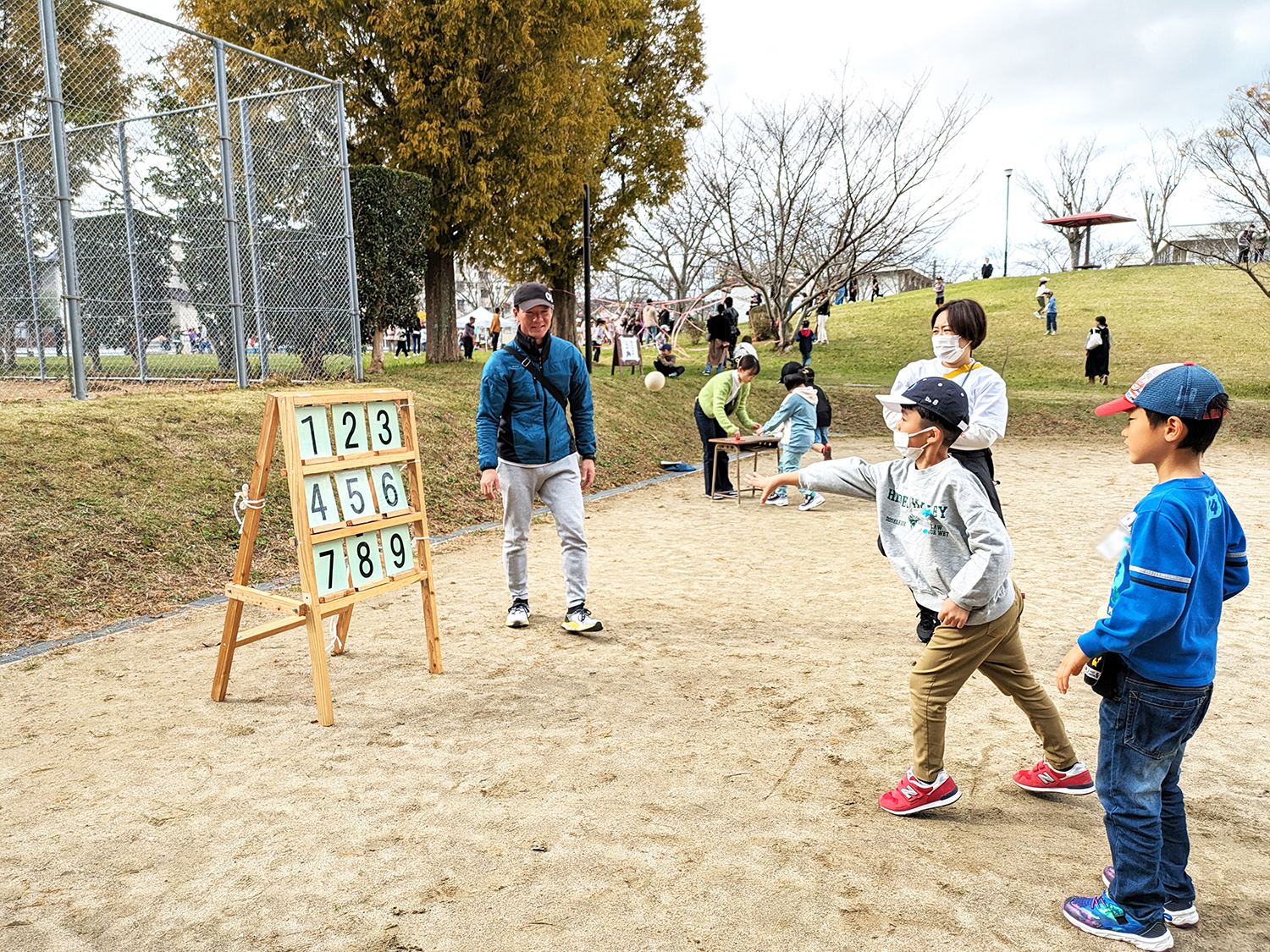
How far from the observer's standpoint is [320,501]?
14.3 ft

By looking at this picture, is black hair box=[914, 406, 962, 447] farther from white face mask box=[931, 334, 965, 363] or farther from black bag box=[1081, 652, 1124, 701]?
white face mask box=[931, 334, 965, 363]

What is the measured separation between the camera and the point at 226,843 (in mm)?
3182

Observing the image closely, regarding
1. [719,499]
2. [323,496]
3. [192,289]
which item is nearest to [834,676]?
[323,496]

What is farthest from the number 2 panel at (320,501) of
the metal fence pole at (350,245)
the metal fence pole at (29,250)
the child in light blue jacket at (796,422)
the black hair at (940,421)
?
the metal fence pole at (29,250)

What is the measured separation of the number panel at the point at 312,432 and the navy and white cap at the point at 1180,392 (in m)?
3.28

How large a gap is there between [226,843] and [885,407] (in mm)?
2827

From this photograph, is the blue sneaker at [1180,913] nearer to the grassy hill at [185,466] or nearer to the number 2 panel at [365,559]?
the number 2 panel at [365,559]

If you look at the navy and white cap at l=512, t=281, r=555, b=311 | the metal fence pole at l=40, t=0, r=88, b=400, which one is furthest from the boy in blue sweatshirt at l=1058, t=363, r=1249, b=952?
the metal fence pole at l=40, t=0, r=88, b=400

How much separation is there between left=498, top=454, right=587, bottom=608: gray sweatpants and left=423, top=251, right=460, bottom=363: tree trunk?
12.5 meters

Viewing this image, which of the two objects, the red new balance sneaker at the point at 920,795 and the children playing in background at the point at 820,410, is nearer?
the red new balance sneaker at the point at 920,795

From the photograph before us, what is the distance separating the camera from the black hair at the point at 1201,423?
94.5 inches

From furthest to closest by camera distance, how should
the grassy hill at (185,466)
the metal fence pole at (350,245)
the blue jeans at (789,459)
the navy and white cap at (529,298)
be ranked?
the metal fence pole at (350,245) → the blue jeans at (789,459) → the grassy hill at (185,466) → the navy and white cap at (529,298)

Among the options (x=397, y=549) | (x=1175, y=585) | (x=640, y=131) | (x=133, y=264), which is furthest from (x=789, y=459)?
(x=640, y=131)

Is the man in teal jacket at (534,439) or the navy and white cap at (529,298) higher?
the navy and white cap at (529,298)
